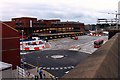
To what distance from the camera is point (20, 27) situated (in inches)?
3243

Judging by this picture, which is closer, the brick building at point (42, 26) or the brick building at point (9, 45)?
the brick building at point (9, 45)

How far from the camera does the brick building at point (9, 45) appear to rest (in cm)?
2972

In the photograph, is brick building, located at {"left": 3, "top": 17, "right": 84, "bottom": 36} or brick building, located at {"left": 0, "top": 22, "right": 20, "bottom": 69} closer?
brick building, located at {"left": 0, "top": 22, "right": 20, "bottom": 69}

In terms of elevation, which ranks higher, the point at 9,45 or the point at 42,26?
the point at 42,26

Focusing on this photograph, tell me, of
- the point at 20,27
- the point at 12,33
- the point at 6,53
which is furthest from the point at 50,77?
the point at 20,27

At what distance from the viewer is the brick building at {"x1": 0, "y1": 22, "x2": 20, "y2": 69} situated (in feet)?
97.5

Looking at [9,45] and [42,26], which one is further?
[42,26]

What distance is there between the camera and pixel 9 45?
30.7 meters

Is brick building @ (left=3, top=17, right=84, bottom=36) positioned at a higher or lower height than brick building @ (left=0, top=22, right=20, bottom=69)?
higher

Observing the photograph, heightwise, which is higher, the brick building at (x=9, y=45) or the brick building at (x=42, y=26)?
the brick building at (x=42, y=26)

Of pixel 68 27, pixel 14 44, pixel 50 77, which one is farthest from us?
pixel 68 27

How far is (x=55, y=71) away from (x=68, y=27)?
76.1 meters

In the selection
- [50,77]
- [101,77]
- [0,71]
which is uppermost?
[101,77]

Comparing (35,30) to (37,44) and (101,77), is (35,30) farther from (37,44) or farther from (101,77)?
(101,77)
